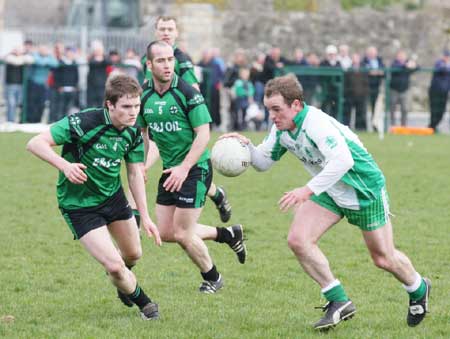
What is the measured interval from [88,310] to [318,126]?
212 centimetres

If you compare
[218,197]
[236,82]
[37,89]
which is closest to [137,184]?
[218,197]

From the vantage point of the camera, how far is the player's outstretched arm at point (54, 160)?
22.5 feet

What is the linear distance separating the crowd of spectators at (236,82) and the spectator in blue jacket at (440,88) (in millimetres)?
22

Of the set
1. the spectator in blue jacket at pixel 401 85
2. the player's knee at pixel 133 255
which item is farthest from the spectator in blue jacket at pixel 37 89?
the player's knee at pixel 133 255

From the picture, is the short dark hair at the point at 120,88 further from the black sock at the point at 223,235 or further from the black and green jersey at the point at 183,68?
the black and green jersey at the point at 183,68

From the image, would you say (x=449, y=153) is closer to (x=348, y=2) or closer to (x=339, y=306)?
(x=339, y=306)

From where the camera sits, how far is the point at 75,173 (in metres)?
6.85

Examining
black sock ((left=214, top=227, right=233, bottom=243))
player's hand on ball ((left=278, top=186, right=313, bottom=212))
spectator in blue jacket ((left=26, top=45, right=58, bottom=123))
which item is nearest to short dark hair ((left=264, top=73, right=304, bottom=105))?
player's hand on ball ((left=278, top=186, right=313, bottom=212))

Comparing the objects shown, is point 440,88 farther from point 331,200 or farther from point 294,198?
point 294,198

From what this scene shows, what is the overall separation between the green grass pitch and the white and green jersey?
0.88m

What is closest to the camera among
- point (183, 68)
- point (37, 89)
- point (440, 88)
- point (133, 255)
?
point (133, 255)

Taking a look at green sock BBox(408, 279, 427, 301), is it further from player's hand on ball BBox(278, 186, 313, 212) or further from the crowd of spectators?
the crowd of spectators

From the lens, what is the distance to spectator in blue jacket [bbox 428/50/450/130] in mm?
25016

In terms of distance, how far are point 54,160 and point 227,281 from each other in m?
2.38
